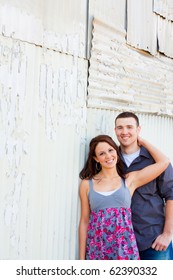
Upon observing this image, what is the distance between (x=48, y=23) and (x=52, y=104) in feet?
2.16

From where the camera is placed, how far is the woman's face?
142 inches

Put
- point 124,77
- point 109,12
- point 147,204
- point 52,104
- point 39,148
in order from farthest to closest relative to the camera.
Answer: point 124,77 → point 109,12 → point 147,204 → point 52,104 → point 39,148

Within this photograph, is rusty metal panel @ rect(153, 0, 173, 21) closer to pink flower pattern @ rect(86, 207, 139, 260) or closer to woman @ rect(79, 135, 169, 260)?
woman @ rect(79, 135, 169, 260)

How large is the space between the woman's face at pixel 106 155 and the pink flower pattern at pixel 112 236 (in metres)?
0.38

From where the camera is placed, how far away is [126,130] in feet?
12.3

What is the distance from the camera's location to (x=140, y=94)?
14.8 feet

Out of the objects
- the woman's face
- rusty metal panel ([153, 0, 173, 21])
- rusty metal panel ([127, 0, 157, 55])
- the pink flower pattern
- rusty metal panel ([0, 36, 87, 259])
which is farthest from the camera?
rusty metal panel ([153, 0, 173, 21])

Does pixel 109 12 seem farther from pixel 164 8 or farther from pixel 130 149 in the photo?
pixel 130 149

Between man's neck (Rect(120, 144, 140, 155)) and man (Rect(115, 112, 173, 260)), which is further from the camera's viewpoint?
man's neck (Rect(120, 144, 140, 155))

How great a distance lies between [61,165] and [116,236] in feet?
2.41

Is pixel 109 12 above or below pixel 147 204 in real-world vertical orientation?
above

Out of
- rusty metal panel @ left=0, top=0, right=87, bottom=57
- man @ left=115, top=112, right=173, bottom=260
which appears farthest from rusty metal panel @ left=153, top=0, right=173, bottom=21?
man @ left=115, top=112, right=173, bottom=260

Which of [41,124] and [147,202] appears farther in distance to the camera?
[147,202]

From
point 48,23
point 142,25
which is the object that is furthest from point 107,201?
point 142,25
